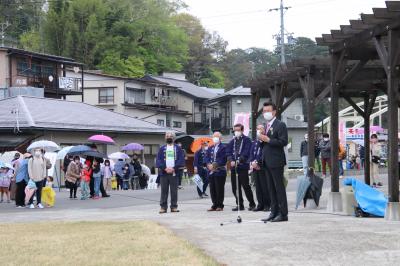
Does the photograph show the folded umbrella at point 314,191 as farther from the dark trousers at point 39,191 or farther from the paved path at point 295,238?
the dark trousers at point 39,191

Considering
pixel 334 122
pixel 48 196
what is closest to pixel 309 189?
pixel 334 122

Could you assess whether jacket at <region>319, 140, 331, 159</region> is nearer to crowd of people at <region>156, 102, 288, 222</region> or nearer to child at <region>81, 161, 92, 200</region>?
child at <region>81, 161, 92, 200</region>

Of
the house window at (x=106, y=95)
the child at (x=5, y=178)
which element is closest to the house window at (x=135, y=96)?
the house window at (x=106, y=95)

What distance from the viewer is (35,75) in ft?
164

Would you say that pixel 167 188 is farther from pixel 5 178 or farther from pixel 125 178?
pixel 125 178

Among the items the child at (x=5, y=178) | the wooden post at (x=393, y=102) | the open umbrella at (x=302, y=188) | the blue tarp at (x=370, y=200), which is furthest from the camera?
the child at (x=5, y=178)

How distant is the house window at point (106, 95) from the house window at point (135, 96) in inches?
52.7

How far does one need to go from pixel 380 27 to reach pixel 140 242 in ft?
20.9

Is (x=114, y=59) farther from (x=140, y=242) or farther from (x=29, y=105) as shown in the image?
(x=140, y=242)

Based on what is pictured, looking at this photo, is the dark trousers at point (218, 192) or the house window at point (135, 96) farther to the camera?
the house window at point (135, 96)

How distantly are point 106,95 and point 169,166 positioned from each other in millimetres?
40546

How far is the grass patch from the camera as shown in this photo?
23.6ft

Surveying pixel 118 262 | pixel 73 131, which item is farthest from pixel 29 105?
pixel 118 262

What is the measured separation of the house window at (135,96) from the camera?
54.2 meters
